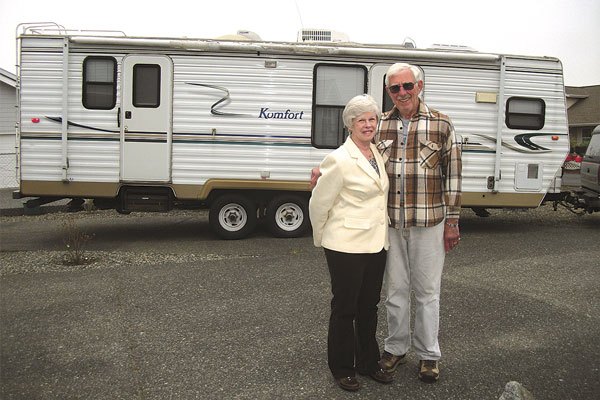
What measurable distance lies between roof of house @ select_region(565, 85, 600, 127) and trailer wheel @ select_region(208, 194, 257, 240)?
2559 centimetres

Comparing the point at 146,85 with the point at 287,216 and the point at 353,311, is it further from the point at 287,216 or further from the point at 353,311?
the point at 353,311

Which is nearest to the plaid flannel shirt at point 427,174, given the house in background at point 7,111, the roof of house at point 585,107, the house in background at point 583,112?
the house in background at point 7,111

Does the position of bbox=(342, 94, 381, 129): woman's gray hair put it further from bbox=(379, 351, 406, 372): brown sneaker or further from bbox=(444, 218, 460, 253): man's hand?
bbox=(379, 351, 406, 372): brown sneaker

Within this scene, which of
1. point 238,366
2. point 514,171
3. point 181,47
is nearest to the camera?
point 238,366

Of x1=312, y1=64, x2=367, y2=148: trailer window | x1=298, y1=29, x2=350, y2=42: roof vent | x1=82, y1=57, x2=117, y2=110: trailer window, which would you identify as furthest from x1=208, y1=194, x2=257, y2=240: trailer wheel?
x1=298, y1=29, x2=350, y2=42: roof vent

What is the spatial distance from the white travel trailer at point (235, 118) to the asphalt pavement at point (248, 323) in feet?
2.82

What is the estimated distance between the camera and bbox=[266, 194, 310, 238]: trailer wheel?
816 centimetres

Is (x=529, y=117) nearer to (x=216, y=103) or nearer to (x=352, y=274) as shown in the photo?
(x=216, y=103)

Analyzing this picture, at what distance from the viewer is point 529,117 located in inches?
334

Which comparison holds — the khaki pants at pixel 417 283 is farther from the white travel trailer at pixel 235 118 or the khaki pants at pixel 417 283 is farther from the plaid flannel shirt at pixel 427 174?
the white travel trailer at pixel 235 118

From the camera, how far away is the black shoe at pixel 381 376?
10.8ft

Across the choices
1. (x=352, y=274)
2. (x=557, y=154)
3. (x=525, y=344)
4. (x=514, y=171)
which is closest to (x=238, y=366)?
(x=352, y=274)

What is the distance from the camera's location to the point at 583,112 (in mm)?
29281

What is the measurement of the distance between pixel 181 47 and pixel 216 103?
0.94m
